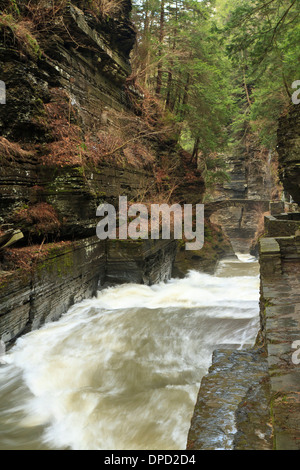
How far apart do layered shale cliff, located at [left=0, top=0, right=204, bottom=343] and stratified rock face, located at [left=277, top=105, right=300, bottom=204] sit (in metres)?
→ 6.06

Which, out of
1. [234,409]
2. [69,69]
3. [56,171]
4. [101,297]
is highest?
[69,69]

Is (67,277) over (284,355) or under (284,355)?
under

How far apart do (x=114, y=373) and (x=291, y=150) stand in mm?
11412

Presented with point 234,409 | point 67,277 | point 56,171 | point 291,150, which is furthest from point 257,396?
point 291,150

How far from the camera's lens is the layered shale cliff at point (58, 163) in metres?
6.72

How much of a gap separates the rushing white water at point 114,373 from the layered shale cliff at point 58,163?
81cm

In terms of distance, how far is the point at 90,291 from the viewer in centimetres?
920

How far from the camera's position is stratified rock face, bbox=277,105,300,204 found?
12359mm

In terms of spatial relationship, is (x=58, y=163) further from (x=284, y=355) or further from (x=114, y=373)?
(x=284, y=355)

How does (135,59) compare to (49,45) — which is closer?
(49,45)

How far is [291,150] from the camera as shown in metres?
12.5
